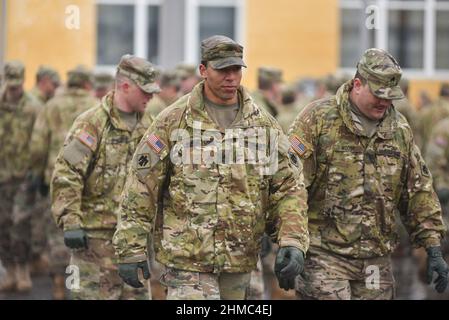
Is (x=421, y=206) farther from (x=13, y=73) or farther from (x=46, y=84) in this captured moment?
(x=46, y=84)

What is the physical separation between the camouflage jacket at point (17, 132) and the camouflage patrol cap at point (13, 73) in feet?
0.51

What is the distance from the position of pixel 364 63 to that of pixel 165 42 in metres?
10.3

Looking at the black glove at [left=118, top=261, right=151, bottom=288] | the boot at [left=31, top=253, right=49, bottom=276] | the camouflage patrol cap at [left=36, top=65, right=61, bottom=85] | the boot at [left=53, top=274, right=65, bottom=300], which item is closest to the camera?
the black glove at [left=118, top=261, right=151, bottom=288]

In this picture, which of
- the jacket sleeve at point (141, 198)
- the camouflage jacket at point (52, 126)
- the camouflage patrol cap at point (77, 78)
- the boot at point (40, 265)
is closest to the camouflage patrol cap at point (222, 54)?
the jacket sleeve at point (141, 198)

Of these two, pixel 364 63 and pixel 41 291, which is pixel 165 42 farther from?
pixel 364 63

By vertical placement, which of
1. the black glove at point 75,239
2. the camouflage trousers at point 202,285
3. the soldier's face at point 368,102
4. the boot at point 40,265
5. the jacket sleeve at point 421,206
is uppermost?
the soldier's face at point 368,102

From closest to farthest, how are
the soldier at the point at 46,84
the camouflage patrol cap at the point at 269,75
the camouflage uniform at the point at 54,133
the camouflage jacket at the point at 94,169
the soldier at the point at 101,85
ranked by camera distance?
the camouflage jacket at the point at 94,169 → the camouflage uniform at the point at 54,133 → the soldier at the point at 101,85 → the camouflage patrol cap at the point at 269,75 → the soldier at the point at 46,84

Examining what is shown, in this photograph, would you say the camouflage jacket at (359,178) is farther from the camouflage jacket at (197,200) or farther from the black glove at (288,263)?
the black glove at (288,263)

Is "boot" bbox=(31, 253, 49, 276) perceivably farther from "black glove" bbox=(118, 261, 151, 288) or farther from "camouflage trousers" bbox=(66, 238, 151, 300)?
"black glove" bbox=(118, 261, 151, 288)

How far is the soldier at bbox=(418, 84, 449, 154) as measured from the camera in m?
16.1

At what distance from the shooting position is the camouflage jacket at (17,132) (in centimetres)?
1252

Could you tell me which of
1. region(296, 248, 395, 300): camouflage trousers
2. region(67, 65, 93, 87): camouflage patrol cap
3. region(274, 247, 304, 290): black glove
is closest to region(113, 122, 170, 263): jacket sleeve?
region(274, 247, 304, 290): black glove

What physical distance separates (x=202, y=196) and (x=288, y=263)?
2.01 ft

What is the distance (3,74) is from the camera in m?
12.7
